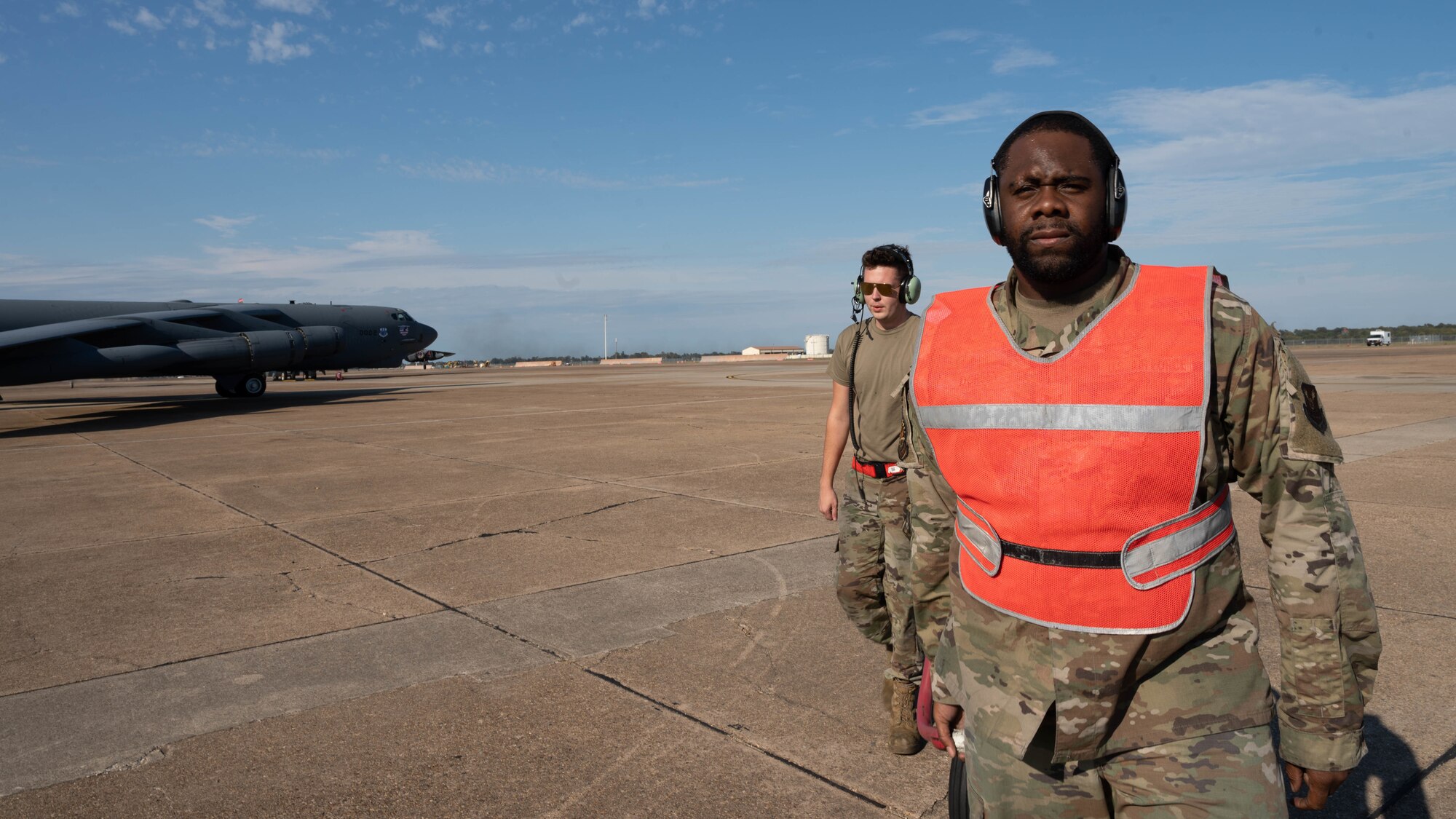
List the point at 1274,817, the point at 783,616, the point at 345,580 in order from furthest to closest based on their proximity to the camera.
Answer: the point at 345,580, the point at 783,616, the point at 1274,817

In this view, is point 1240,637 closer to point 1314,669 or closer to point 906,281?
point 1314,669

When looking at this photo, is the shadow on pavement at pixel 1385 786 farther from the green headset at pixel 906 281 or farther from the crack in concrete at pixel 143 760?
the crack in concrete at pixel 143 760

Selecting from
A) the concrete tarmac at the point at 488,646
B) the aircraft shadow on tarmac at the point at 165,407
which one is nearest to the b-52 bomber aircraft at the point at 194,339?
the aircraft shadow on tarmac at the point at 165,407

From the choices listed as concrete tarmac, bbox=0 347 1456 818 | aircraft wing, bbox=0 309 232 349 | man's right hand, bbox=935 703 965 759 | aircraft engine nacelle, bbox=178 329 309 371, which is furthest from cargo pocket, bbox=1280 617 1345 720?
aircraft engine nacelle, bbox=178 329 309 371

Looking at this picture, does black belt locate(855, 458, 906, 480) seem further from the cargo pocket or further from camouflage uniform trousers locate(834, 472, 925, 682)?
the cargo pocket

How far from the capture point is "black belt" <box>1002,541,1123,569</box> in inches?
76.4

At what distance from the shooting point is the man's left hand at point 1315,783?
1.84 meters

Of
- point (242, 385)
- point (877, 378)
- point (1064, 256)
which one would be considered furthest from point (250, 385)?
point (1064, 256)

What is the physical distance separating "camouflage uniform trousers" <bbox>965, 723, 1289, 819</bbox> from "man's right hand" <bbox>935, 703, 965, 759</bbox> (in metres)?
0.20

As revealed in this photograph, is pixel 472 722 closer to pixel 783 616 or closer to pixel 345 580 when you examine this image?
pixel 783 616

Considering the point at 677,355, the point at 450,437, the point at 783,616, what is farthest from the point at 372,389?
the point at 677,355

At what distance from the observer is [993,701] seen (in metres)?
2.13

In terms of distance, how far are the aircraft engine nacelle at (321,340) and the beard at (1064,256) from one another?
Result: 28481 millimetres

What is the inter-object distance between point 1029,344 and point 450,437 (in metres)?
15.1
